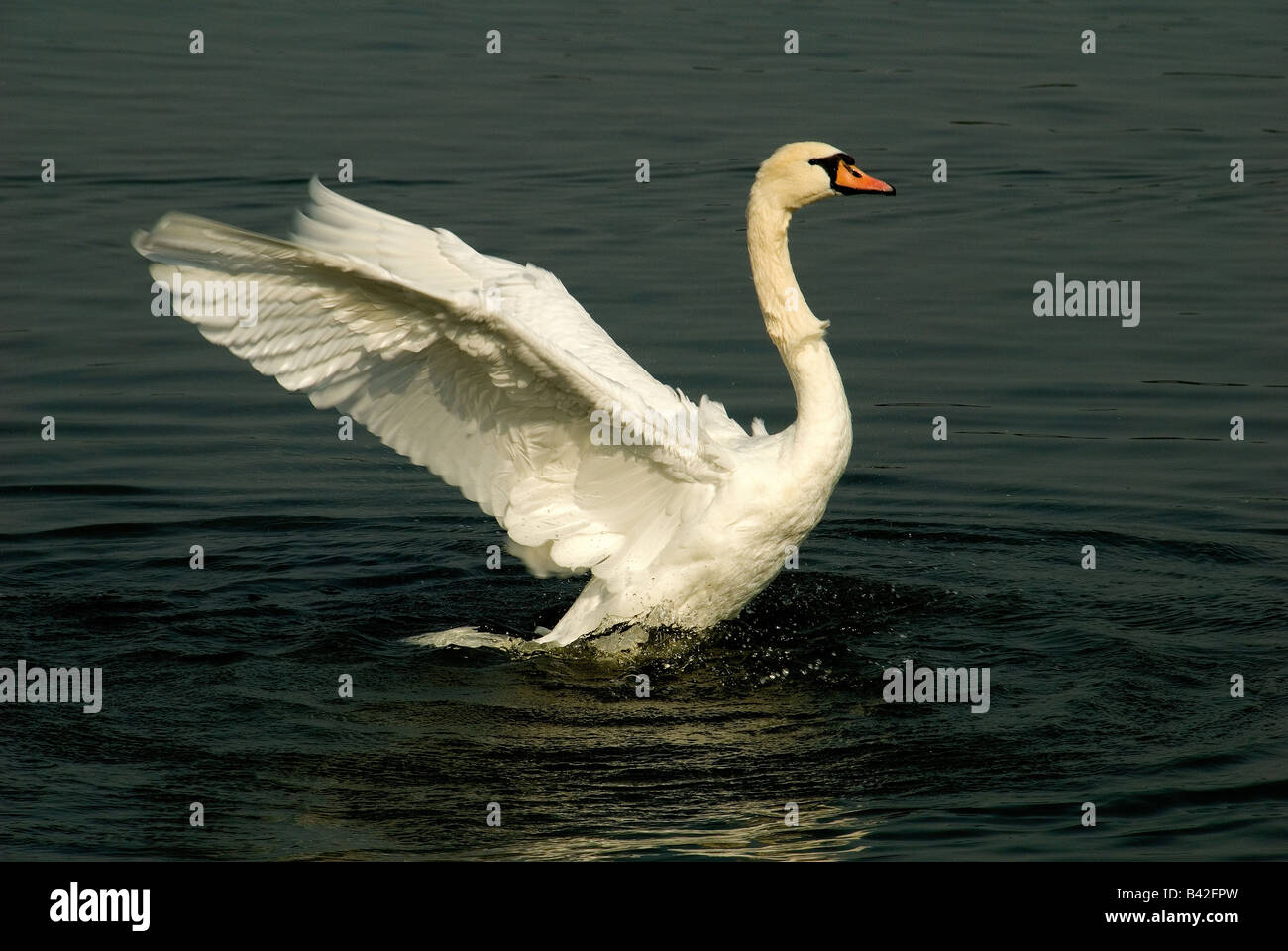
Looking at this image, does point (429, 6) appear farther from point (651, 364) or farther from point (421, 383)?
point (421, 383)

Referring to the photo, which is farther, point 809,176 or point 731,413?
point 731,413

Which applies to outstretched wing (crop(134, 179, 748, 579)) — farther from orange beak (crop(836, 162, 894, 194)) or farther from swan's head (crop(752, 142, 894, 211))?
orange beak (crop(836, 162, 894, 194))

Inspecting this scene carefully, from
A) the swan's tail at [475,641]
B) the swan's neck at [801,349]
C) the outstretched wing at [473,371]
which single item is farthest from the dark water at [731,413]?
the swan's neck at [801,349]

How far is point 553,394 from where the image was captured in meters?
7.43

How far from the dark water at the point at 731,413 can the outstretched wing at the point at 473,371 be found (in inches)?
29.0

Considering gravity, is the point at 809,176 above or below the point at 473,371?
above

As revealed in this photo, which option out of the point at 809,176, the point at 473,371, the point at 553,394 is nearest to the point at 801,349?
the point at 809,176

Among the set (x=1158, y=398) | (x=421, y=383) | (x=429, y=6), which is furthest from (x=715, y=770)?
(x=429, y=6)

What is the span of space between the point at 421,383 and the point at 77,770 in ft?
7.10

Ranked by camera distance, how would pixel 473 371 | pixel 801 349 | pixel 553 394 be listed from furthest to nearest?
1. pixel 801 349
2. pixel 473 371
3. pixel 553 394

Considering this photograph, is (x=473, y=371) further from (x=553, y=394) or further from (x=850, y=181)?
(x=850, y=181)

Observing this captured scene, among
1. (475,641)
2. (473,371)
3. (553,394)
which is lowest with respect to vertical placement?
(475,641)

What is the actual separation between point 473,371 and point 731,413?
13.1 ft

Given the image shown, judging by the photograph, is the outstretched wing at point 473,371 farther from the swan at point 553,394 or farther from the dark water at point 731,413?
the dark water at point 731,413
